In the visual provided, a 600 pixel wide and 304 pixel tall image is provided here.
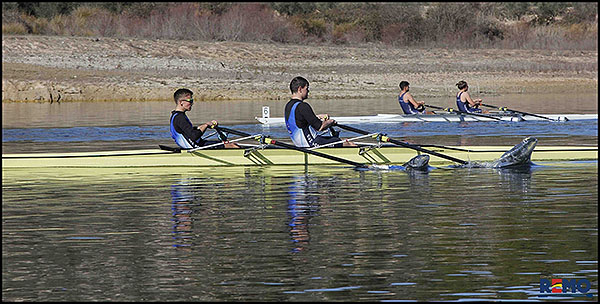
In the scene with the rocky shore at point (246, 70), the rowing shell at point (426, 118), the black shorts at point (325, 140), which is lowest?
the black shorts at point (325, 140)

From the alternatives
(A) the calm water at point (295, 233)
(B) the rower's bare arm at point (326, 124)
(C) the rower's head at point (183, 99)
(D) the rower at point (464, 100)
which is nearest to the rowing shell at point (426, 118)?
(D) the rower at point (464, 100)

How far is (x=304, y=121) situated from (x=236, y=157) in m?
1.19

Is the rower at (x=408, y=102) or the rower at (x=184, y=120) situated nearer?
the rower at (x=184, y=120)

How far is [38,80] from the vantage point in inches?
1312

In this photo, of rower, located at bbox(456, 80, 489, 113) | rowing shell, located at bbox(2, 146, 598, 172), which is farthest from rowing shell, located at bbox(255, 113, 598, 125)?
rowing shell, located at bbox(2, 146, 598, 172)

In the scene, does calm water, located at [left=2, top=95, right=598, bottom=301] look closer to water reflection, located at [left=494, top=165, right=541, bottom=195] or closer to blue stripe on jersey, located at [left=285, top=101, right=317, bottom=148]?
water reflection, located at [left=494, top=165, right=541, bottom=195]

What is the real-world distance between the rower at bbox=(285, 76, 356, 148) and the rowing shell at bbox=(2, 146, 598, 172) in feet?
0.70

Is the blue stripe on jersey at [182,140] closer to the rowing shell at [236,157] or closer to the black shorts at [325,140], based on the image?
the rowing shell at [236,157]

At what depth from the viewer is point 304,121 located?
14.6 m

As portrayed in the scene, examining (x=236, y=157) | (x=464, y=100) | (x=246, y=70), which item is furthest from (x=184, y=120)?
(x=246, y=70)

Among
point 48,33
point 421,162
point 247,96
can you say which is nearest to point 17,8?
point 48,33

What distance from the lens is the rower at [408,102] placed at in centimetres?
2292

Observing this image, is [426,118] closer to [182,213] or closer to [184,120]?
[184,120]

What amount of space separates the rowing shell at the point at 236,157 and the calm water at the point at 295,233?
0.61 feet
